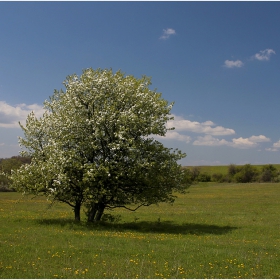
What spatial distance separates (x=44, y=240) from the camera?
1936 cm

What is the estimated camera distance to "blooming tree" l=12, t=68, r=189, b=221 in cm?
2473

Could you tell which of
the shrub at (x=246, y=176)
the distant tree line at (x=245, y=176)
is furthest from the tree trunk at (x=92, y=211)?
the shrub at (x=246, y=176)

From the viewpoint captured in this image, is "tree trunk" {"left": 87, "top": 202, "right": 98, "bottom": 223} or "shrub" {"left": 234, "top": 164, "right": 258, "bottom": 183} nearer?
"tree trunk" {"left": 87, "top": 202, "right": 98, "bottom": 223}

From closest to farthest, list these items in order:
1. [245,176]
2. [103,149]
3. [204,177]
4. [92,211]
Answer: [103,149]
[92,211]
[245,176]
[204,177]

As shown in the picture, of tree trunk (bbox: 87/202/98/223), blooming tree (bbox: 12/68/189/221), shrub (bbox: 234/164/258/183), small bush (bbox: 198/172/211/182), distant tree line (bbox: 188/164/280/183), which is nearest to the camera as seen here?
blooming tree (bbox: 12/68/189/221)

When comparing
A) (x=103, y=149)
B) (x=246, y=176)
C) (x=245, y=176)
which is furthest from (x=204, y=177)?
(x=103, y=149)

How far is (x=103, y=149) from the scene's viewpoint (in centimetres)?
2559

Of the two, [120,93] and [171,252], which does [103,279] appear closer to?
[171,252]

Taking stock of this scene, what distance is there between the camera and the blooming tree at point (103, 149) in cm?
2473

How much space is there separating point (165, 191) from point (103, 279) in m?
15.1

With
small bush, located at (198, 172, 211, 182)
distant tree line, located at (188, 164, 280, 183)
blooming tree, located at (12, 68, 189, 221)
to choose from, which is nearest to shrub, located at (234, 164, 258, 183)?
distant tree line, located at (188, 164, 280, 183)

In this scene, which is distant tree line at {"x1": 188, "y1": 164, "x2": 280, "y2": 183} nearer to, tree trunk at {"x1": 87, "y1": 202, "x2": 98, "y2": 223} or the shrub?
the shrub

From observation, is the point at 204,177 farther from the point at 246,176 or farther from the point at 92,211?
the point at 92,211

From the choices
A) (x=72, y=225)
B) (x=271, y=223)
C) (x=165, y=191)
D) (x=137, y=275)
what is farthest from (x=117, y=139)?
(x=271, y=223)
